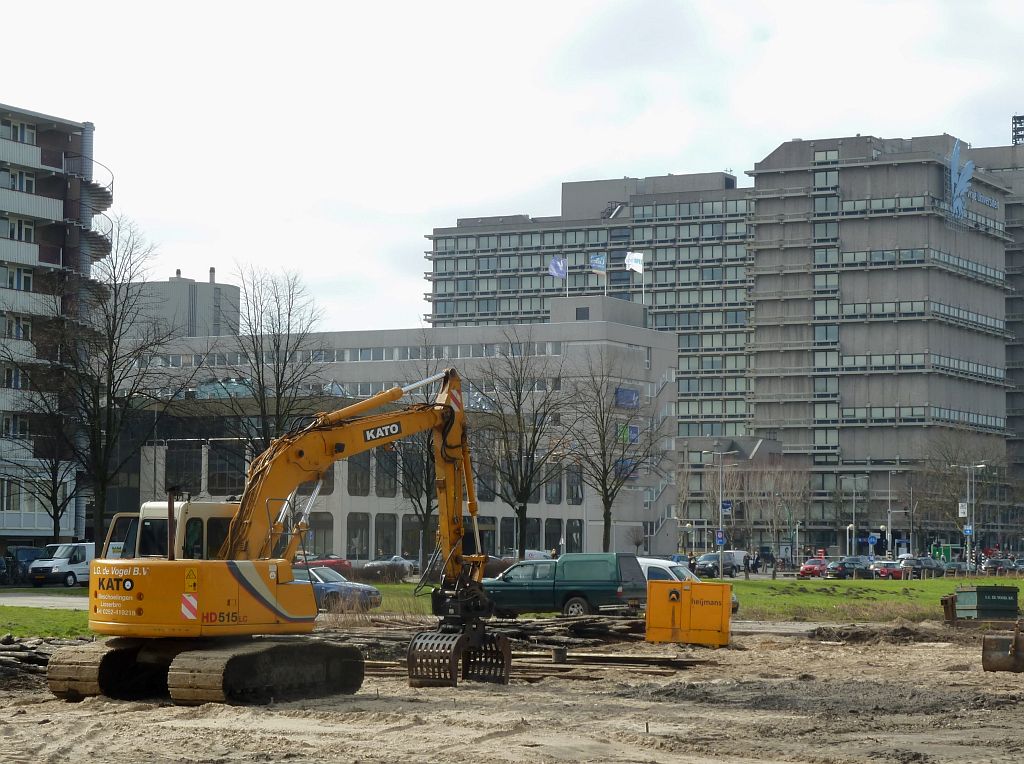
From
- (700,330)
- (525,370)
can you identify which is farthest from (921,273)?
(525,370)

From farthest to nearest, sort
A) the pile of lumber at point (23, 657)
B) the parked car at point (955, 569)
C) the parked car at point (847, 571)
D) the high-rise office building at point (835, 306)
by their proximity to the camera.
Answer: the high-rise office building at point (835, 306) → the parked car at point (955, 569) → the parked car at point (847, 571) → the pile of lumber at point (23, 657)

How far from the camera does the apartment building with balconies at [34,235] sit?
267 ft

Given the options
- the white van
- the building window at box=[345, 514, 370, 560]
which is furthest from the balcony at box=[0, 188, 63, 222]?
the white van

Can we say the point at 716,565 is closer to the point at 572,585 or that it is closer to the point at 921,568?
the point at 921,568

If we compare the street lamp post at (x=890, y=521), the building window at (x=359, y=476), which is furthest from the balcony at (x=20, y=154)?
Answer: the street lamp post at (x=890, y=521)

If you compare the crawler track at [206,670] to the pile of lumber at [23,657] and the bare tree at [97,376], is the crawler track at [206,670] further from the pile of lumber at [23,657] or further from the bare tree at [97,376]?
the bare tree at [97,376]

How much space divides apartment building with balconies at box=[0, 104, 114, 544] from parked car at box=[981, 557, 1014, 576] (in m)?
57.8

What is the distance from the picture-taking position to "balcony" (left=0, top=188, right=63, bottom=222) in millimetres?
82688

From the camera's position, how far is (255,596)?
21.0m

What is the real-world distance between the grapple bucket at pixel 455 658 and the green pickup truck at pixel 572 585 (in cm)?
1481

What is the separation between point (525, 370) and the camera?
70.3m

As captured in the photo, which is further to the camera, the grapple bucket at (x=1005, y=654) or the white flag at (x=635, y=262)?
the white flag at (x=635, y=262)

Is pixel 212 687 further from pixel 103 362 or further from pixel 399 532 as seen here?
pixel 399 532

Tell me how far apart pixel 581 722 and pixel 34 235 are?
72.4m
